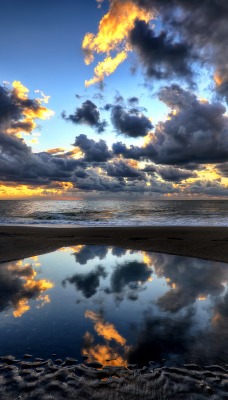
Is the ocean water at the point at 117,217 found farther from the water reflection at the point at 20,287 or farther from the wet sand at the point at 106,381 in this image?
the wet sand at the point at 106,381

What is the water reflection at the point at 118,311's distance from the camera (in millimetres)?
4770

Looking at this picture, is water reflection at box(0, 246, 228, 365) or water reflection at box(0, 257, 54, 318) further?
water reflection at box(0, 257, 54, 318)

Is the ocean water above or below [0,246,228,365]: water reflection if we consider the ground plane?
below

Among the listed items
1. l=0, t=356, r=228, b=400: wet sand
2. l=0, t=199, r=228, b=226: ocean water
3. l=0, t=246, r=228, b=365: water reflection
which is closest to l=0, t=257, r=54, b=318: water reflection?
l=0, t=246, r=228, b=365: water reflection

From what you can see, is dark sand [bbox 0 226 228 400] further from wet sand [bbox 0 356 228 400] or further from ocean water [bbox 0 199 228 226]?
ocean water [bbox 0 199 228 226]

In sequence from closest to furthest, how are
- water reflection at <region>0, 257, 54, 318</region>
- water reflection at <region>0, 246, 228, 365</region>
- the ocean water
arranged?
water reflection at <region>0, 246, 228, 365</region> < water reflection at <region>0, 257, 54, 318</region> < the ocean water

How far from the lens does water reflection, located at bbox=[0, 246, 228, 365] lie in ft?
15.6

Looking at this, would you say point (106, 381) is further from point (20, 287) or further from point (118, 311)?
point (20, 287)

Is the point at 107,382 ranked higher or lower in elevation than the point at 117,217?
higher

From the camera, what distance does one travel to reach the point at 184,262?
482 inches

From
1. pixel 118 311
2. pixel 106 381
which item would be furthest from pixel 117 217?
pixel 106 381

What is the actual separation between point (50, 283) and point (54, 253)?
5917mm

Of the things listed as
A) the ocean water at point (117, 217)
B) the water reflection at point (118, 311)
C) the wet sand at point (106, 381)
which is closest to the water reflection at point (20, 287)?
the water reflection at point (118, 311)

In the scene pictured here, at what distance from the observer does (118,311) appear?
6.42 meters
